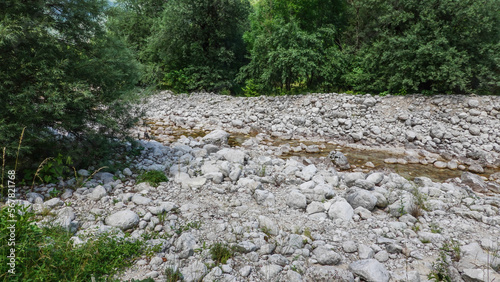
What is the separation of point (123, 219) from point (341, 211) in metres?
3.49

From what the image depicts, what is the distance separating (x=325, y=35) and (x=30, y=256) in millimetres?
16527

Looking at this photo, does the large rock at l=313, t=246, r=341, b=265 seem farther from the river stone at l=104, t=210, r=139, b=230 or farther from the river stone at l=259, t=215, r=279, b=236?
the river stone at l=104, t=210, r=139, b=230

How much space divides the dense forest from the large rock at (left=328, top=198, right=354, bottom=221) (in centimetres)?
451

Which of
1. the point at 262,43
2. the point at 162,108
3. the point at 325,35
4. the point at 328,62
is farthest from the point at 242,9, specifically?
the point at 162,108

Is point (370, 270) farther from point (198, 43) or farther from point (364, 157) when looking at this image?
point (198, 43)

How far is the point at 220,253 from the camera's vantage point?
3295 millimetres

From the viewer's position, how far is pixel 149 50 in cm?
1866

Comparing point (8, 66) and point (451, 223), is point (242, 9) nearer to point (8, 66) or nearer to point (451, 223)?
point (8, 66)

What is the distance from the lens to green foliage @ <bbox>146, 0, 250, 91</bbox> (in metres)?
16.3

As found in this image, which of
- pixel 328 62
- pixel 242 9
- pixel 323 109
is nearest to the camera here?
pixel 323 109

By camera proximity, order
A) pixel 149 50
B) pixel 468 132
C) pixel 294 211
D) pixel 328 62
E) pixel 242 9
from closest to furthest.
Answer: pixel 294 211 < pixel 468 132 < pixel 328 62 < pixel 242 9 < pixel 149 50

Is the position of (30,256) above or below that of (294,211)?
above

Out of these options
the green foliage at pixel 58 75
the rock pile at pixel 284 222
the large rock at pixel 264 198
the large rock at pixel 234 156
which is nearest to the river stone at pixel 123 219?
the rock pile at pixel 284 222

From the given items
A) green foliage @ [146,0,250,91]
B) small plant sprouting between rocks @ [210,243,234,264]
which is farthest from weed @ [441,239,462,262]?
green foliage @ [146,0,250,91]
